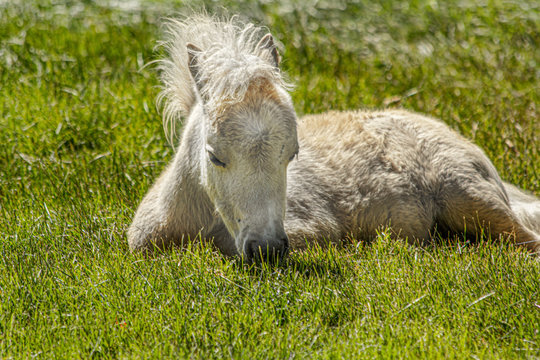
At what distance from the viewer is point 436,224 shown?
17.4ft

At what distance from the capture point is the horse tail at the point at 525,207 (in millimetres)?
5469

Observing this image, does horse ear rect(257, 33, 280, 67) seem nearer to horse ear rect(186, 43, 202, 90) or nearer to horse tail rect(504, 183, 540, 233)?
horse ear rect(186, 43, 202, 90)

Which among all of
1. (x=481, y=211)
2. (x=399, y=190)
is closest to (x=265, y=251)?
(x=399, y=190)

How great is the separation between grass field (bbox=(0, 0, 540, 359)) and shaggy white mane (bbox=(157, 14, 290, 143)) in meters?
0.54

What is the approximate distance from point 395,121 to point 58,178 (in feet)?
10.4

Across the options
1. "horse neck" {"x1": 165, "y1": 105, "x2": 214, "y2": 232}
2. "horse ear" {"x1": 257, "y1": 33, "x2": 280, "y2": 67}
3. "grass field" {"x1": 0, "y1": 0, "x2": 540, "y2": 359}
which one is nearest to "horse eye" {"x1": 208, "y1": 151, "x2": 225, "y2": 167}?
"horse neck" {"x1": 165, "y1": 105, "x2": 214, "y2": 232}

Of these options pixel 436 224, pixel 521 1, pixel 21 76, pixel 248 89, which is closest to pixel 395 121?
pixel 436 224

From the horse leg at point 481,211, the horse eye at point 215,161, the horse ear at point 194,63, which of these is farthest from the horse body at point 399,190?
the horse ear at point 194,63

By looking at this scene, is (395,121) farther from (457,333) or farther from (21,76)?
Answer: (21,76)

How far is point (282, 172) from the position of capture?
13.3 feet

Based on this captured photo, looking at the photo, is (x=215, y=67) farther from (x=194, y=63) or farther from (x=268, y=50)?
(x=268, y=50)

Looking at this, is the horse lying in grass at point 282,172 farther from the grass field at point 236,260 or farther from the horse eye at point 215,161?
the grass field at point 236,260

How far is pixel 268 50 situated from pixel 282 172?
3.45ft

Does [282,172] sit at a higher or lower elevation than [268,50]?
lower
